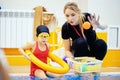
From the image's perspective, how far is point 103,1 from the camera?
3654 millimetres

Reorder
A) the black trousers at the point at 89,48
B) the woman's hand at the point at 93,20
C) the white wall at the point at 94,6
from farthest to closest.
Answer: the white wall at the point at 94,6, the woman's hand at the point at 93,20, the black trousers at the point at 89,48

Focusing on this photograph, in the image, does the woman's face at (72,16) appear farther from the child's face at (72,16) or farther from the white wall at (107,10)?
the white wall at (107,10)

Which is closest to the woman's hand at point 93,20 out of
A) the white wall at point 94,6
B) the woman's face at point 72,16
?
the woman's face at point 72,16

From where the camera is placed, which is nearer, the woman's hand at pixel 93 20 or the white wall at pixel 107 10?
the woman's hand at pixel 93 20

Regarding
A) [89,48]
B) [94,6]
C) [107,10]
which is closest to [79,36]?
[89,48]

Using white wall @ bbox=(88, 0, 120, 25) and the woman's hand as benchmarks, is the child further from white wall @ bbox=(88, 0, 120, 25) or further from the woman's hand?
white wall @ bbox=(88, 0, 120, 25)

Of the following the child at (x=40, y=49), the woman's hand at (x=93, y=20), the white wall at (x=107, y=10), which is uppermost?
the white wall at (x=107, y=10)

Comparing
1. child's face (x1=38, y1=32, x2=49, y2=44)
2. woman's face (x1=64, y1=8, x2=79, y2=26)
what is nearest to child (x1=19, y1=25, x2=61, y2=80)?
child's face (x1=38, y1=32, x2=49, y2=44)

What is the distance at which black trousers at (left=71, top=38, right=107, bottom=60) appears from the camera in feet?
5.95

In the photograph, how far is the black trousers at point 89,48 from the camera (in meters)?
1.81

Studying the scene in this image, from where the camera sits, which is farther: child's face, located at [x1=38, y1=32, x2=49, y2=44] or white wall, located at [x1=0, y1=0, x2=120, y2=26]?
white wall, located at [x1=0, y1=0, x2=120, y2=26]

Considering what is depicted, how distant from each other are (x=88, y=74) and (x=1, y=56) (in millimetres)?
1634

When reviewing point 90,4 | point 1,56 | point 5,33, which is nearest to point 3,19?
point 5,33

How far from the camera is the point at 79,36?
1957mm
